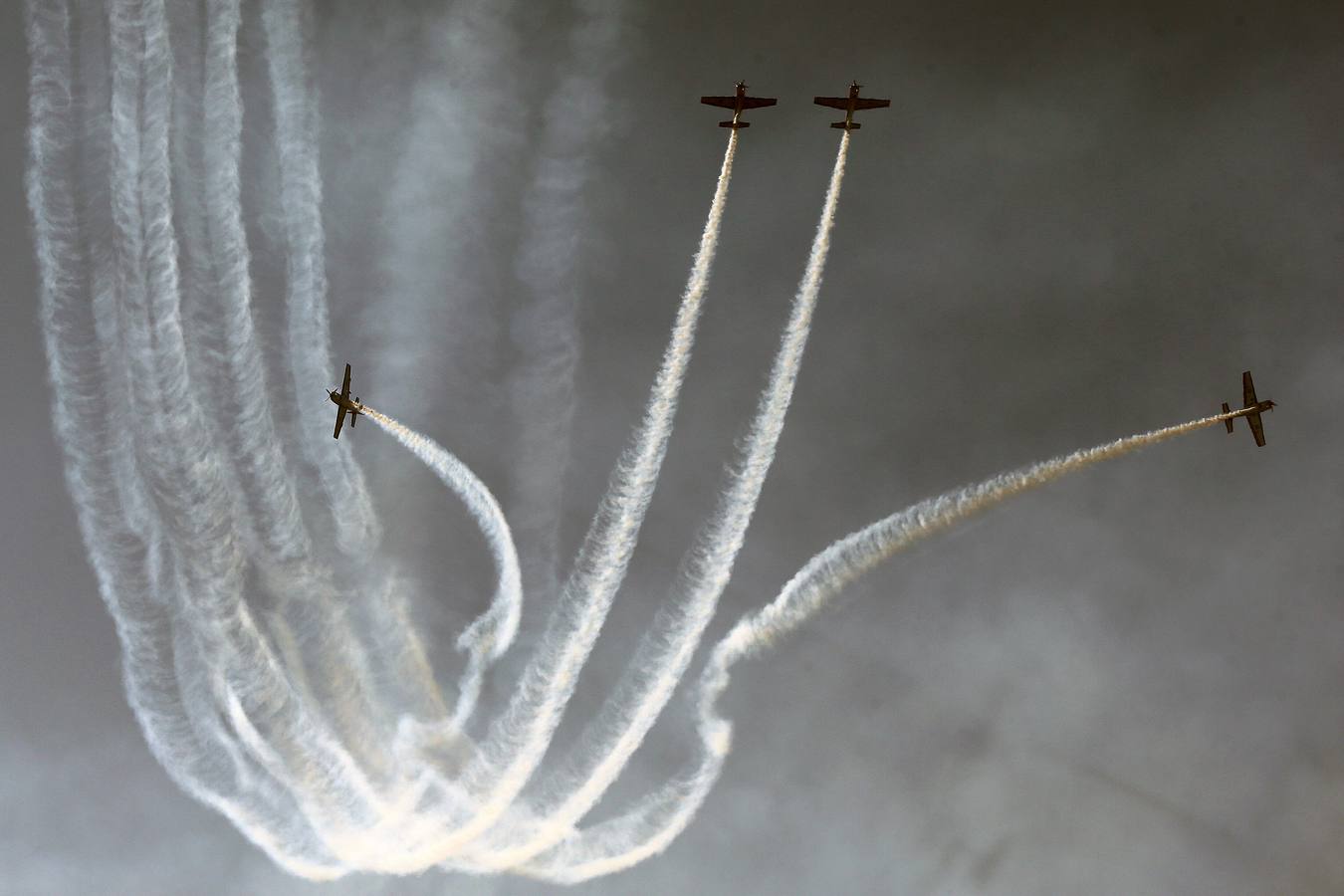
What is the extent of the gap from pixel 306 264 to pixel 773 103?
42.3 feet

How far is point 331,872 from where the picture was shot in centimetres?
3875

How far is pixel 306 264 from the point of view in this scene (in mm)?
33656

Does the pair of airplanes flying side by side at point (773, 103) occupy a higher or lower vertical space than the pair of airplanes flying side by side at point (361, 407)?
higher

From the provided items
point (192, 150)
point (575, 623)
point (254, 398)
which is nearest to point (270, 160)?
point (192, 150)

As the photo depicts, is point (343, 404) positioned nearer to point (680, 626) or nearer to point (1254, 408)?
point (680, 626)

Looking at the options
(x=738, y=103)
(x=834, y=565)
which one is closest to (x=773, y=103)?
(x=738, y=103)

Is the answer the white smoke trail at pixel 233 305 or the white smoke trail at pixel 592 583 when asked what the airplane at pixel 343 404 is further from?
the white smoke trail at pixel 592 583

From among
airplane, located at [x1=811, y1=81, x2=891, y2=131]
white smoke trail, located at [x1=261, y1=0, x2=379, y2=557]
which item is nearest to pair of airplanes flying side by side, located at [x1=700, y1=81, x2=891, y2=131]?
airplane, located at [x1=811, y1=81, x2=891, y2=131]

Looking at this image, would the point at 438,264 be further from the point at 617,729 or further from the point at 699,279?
the point at 617,729

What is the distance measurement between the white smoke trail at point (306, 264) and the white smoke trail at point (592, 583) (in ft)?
20.1

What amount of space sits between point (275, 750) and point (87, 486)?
8.60 metres

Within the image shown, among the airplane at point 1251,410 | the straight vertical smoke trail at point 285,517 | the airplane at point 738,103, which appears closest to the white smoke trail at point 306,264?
the straight vertical smoke trail at point 285,517

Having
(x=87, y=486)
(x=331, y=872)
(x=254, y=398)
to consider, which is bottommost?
(x=331, y=872)

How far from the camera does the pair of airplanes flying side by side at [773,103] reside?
3634 centimetres
